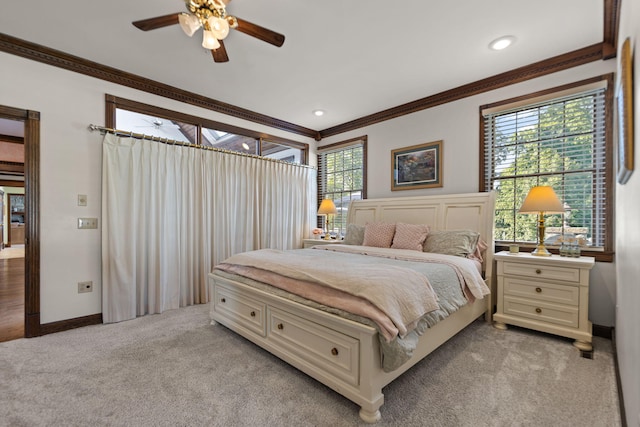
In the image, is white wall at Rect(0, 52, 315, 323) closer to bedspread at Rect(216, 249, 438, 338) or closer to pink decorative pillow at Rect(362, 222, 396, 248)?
bedspread at Rect(216, 249, 438, 338)

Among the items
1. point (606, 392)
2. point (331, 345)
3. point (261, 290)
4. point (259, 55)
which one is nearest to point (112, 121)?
point (259, 55)

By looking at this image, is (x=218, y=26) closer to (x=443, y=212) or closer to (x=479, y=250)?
(x=443, y=212)

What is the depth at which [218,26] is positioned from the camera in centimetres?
194

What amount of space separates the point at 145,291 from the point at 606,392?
404 cm

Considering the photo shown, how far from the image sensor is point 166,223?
10.9ft

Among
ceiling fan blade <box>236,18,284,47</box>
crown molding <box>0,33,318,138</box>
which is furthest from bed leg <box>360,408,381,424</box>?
crown molding <box>0,33,318,138</box>

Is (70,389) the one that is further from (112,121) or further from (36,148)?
(112,121)

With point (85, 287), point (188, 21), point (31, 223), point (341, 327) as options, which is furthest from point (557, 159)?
point (31, 223)

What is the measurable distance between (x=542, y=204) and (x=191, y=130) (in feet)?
13.2

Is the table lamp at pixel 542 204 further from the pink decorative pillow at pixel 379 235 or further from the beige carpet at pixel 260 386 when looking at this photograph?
the pink decorative pillow at pixel 379 235

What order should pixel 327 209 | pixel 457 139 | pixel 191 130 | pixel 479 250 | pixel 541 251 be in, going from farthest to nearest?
1. pixel 327 209
2. pixel 191 130
3. pixel 457 139
4. pixel 479 250
5. pixel 541 251

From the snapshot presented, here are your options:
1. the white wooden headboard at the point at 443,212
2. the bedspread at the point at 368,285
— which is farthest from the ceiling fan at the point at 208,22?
the white wooden headboard at the point at 443,212

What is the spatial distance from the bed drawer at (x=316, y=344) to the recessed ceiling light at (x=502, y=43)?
2.82 m

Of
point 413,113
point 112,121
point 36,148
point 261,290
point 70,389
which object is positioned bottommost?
point 70,389
